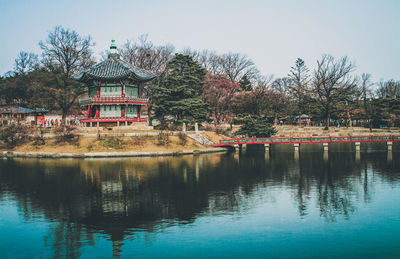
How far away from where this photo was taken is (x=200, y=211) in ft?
74.5

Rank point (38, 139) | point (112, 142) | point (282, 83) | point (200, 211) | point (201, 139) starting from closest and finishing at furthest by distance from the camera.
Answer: point (200, 211) < point (112, 142) < point (38, 139) < point (201, 139) < point (282, 83)

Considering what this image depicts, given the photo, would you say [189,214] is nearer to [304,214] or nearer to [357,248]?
[304,214]

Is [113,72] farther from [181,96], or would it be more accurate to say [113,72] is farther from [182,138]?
[182,138]

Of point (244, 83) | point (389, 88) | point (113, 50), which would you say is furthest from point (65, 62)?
point (389, 88)

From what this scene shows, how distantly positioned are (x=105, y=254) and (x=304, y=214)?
12.4 metres

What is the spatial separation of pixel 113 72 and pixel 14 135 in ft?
59.3

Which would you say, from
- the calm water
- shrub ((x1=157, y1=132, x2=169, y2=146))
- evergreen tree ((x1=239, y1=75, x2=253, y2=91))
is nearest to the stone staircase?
shrub ((x1=157, y1=132, x2=169, y2=146))

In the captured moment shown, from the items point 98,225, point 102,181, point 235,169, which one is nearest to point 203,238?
point 98,225

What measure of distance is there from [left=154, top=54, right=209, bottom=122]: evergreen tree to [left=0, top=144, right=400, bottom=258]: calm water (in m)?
19.6

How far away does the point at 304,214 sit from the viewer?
2222 cm

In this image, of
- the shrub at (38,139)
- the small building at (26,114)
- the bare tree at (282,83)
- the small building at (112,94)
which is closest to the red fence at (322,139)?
the small building at (112,94)

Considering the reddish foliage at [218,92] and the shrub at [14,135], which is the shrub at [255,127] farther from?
the shrub at [14,135]

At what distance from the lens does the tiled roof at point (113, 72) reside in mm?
58281

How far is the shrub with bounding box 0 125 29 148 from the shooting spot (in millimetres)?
52219
